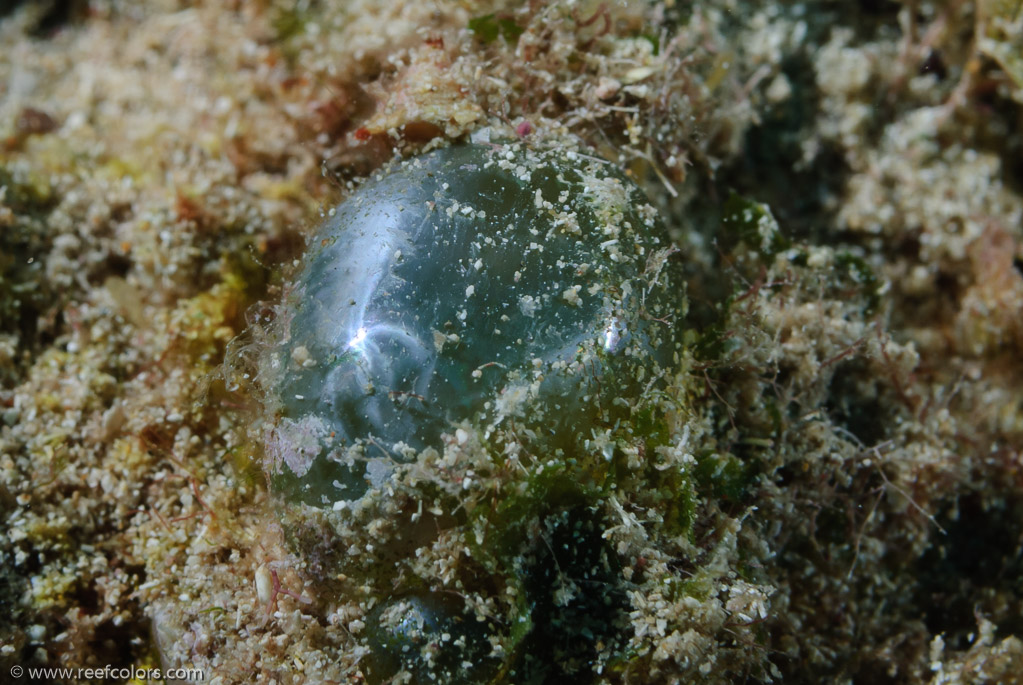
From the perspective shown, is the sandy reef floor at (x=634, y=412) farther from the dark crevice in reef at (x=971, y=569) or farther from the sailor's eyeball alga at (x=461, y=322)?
the sailor's eyeball alga at (x=461, y=322)

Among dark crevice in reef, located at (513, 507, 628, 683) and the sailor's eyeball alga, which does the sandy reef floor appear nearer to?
dark crevice in reef, located at (513, 507, 628, 683)

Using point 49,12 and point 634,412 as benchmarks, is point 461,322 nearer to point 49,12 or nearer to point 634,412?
point 634,412

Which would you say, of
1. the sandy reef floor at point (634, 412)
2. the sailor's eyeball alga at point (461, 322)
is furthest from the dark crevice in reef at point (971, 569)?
the sailor's eyeball alga at point (461, 322)

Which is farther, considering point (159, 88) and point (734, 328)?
point (159, 88)

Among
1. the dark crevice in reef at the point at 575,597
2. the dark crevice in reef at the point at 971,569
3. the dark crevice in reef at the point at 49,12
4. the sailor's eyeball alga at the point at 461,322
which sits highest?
the dark crevice in reef at the point at 49,12

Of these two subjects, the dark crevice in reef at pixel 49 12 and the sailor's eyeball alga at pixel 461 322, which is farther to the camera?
the dark crevice in reef at pixel 49 12

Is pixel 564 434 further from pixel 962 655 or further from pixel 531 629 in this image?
pixel 962 655

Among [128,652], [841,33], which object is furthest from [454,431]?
[841,33]
